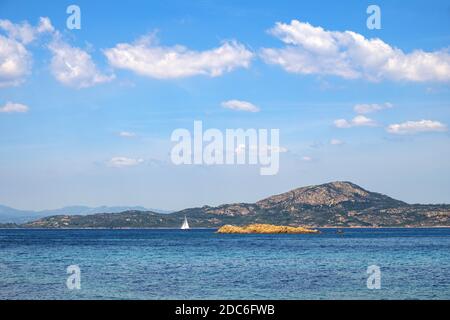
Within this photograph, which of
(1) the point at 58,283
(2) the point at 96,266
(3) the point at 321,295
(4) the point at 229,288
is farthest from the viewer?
(2) the point at 96,266

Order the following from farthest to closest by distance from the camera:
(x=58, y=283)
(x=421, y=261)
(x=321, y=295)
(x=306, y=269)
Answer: (x=421, y=261) < (x=306, y=269) < (x=58, y=283) < (x=321, y=295)

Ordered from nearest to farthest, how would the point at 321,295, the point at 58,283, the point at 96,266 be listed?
the point at 321,295 < the point at 58,283 < the point at 96,266

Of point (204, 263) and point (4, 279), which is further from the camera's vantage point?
point (204, 263)

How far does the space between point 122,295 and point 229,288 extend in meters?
10.4

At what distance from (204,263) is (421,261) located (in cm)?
3212

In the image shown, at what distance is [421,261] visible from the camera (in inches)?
3253
